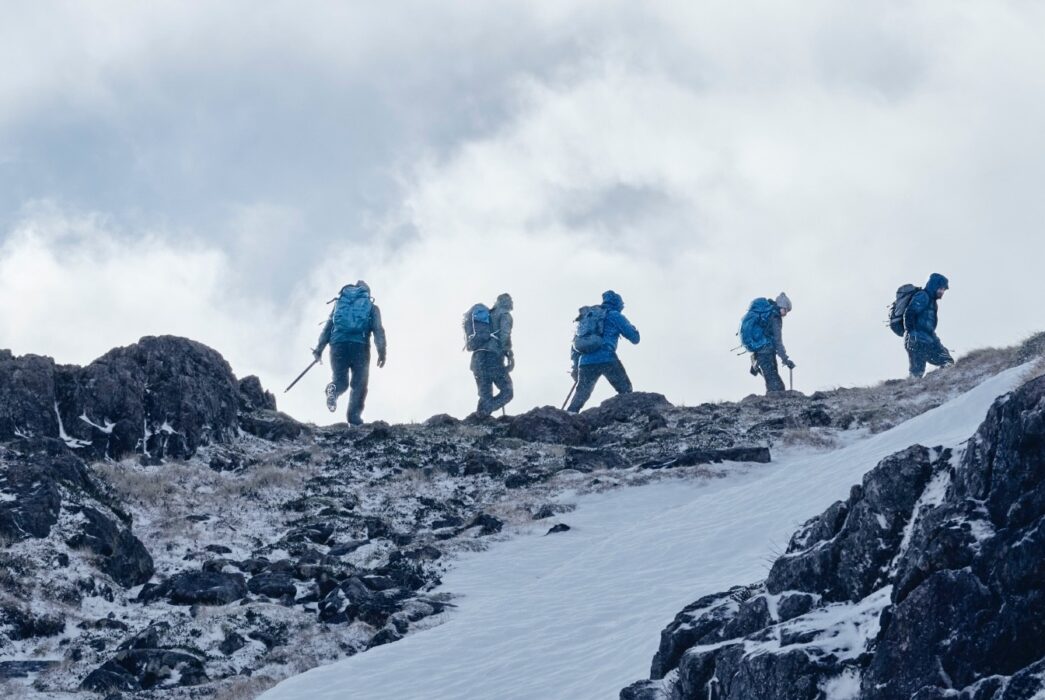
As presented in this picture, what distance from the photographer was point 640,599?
13789 millimetres

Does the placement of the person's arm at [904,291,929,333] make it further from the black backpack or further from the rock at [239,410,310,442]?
the rock at [239,410,310,442]

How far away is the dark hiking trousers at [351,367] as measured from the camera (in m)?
26.0

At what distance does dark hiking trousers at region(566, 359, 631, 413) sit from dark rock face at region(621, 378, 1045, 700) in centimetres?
1791

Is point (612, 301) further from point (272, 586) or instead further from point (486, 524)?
point (272, 586)

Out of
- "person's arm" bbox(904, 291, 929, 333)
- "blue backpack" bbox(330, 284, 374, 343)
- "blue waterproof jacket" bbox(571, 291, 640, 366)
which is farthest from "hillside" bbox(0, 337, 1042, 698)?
"blue backpack" bbox(330, 284, 374, 343)

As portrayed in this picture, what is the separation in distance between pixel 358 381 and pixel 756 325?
804 centimetres

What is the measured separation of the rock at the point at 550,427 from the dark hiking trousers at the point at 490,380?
154 cm

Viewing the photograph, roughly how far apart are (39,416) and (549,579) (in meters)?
10.4

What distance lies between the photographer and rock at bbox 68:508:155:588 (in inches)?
625

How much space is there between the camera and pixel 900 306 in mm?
25906

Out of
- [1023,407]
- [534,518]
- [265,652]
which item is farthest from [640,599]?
[1023,407]

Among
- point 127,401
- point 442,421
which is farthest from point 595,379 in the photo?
point 127,401

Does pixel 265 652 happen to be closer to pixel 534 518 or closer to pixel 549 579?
pixel 549 579

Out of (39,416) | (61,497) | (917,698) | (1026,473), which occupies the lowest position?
(917,698)
